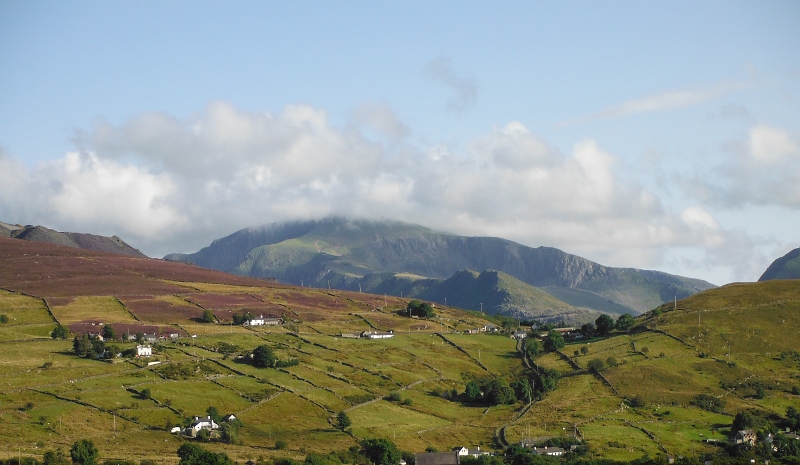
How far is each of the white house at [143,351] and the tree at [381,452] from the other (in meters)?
59.9

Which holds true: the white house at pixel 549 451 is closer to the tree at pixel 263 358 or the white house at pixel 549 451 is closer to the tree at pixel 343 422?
the tree at pixel 343 422

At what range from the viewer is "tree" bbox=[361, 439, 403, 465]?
145125 millimetres

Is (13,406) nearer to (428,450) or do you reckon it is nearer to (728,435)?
(428,450)

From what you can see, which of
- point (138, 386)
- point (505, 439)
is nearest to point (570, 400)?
point (505, 439)

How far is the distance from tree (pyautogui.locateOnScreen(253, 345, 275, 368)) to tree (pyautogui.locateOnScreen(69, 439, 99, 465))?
63635 millimetres

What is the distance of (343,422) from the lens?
163625 mm

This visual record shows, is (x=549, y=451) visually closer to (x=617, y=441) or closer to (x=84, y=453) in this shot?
(x=617, y=441)

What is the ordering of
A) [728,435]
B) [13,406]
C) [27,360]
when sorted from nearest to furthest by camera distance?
[13,406], [728,435], [27,360]

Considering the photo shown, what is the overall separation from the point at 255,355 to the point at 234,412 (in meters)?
31.1

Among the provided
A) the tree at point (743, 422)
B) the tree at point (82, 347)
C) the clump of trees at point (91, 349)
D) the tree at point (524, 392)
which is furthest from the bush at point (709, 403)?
the tree at point (82, 347)

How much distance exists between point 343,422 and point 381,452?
62.3 ft

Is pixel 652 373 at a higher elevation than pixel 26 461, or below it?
higher

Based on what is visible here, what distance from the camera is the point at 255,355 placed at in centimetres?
19625

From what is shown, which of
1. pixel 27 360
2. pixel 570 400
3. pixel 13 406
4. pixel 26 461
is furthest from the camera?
pixel 570 400
